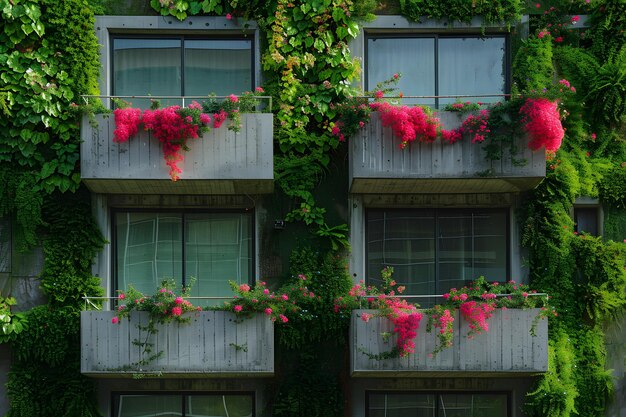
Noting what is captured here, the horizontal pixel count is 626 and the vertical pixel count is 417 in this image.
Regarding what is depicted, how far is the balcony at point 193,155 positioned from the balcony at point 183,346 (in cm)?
256

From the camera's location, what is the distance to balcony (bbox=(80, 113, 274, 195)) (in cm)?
1795

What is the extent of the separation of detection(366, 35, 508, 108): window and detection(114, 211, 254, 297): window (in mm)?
4105

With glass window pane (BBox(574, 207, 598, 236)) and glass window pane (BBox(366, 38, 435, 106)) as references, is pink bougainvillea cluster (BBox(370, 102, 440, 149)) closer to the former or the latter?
glass window pane (BBox(366, 38, 435, 106))

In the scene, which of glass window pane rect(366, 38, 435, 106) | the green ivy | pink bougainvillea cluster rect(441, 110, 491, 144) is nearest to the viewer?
pink bougainvillea cluster rect(441, 110, 491, 144)

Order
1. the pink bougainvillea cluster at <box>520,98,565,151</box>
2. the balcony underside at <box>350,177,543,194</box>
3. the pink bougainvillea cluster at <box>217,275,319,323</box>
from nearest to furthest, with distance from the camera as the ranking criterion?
the pink bougainvillea cluster at <box>217,275,319,323</box> → the pink bougainvillea cluster at <box>520,98,565,151</box> → the balcony underside at <box>350,177,543,194</box>

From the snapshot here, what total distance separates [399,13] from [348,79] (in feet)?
6.01

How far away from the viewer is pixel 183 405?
1878 centimetres

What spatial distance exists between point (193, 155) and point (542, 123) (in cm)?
639

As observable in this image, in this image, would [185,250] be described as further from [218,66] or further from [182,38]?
[182,38]

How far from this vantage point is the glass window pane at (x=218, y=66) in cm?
1972

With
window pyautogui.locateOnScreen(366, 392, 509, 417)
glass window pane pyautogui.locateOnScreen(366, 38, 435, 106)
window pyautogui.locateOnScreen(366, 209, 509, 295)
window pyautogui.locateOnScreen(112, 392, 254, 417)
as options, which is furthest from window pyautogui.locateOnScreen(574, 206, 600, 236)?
window pyautogui.locateOnScreen(112, 392, 254, 417)

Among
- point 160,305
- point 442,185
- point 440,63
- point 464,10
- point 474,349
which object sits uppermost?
point 464,10

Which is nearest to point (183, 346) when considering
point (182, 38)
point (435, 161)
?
point (435, 161)

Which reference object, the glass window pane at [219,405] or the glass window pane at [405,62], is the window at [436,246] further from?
the glass window pane at [219,405]
